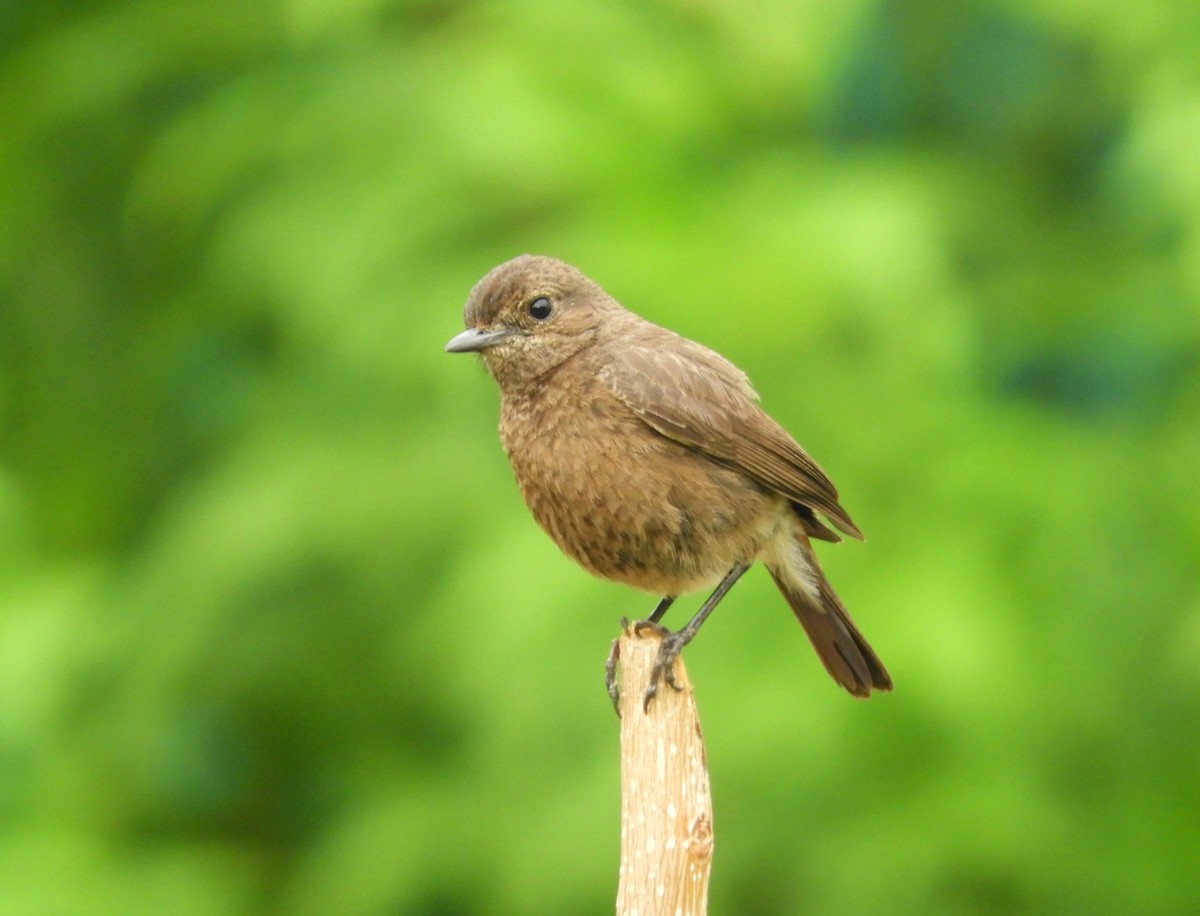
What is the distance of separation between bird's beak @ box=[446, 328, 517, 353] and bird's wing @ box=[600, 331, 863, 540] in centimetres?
33

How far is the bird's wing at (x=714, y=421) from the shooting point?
13.6 feet

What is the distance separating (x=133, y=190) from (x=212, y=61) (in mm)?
592

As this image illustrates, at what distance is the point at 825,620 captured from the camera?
4.49 metres

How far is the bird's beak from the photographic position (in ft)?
14.1

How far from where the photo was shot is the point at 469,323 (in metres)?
4.47

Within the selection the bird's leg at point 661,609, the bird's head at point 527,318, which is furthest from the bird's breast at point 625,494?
the bird's leg at point 661,609

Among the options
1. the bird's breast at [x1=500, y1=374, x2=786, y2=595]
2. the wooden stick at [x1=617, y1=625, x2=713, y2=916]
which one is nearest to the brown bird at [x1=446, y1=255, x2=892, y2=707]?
the bird's breast at [x1=500, y1=374, x2=786, y2=595]

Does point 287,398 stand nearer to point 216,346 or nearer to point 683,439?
point 216,346

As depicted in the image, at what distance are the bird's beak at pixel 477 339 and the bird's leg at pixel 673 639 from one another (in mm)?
848

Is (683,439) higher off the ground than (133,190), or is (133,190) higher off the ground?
(133,190)

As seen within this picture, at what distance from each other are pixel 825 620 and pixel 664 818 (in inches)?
61.6

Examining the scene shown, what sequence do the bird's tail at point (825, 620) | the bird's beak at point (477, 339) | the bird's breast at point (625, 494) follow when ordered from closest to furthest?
the bird's breast at point (625, 494) < the bird's beak at point (477, 339) < the bird's tail at point (825, 620)

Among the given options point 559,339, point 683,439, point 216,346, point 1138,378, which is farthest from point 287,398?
point 1138,378

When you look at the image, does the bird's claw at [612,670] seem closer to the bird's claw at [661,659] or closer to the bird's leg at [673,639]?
the bird's claw at [661,659]
